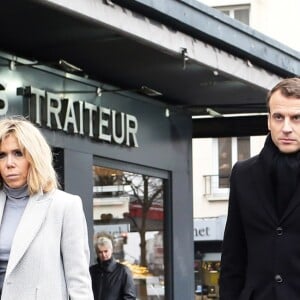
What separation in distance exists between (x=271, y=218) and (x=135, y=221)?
A: 10.2 meters

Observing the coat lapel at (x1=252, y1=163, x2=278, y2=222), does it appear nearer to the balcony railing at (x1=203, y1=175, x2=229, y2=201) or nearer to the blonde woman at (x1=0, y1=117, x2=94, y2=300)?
the blonde woman at (x1=0, y1=117, x2=94, y2=300)

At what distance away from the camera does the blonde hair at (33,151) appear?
5.39m

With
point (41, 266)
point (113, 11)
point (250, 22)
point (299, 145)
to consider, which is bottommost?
point (41, 266)

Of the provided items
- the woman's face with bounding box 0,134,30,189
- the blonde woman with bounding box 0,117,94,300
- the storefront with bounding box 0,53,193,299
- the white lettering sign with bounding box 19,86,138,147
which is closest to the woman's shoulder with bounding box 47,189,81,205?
the blonde woman with bounding box 0,117,94,300

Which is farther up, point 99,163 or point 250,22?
point 250,22

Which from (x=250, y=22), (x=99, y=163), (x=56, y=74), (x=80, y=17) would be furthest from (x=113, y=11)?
(x=250, y=22)

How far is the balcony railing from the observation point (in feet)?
137

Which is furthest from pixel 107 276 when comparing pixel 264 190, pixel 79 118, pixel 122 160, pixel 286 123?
pixel 286 123

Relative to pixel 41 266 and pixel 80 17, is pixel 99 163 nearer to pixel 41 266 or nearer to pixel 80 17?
pixel 80 17

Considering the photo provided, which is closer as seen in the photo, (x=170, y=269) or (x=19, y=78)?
(x=19, y=78)

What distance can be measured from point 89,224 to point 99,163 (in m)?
0.72

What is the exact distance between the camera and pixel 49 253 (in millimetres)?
5344

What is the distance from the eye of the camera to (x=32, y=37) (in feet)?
38.1

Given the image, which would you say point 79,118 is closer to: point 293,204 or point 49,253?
point 49,253
